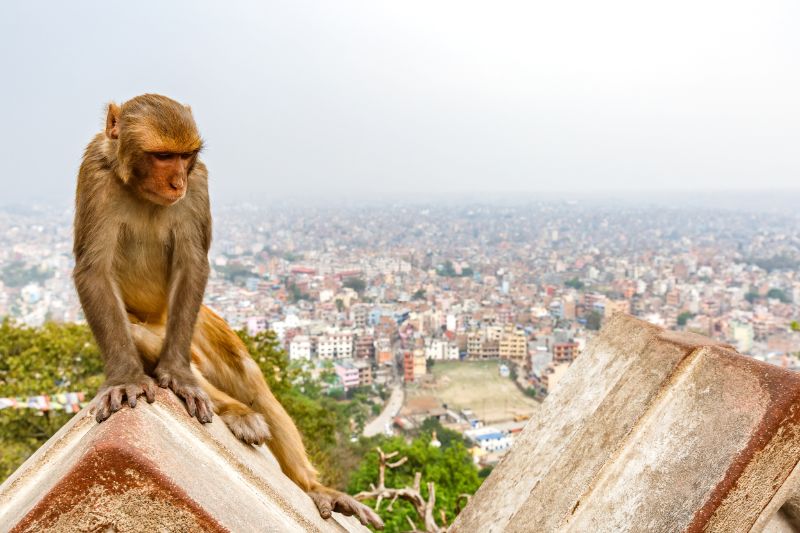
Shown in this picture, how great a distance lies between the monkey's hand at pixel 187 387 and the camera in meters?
2.42

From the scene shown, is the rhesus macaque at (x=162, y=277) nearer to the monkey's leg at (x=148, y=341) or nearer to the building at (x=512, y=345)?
the monkey's leg at (x=148, y=341)

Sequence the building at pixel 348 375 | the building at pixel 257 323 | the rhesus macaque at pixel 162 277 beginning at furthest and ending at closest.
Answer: the building at pixel 348 375
the building at pixel 257 323
the rhesus macaque at pixel 162 277

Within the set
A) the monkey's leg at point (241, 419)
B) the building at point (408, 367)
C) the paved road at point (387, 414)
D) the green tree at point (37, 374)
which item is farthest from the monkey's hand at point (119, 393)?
the building at point (408, 367)

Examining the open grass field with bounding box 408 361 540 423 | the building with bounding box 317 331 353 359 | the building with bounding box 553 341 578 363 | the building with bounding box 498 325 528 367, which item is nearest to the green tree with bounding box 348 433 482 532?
the open grass field with bounding box 408 361 540 423

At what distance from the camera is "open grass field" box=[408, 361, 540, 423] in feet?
143


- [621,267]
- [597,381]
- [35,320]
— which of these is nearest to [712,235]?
[621,267]

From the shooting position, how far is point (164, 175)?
2830 mm

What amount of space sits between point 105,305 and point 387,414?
40188 mm

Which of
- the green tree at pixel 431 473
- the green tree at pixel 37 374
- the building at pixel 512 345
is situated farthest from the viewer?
the building at pixel 512 345

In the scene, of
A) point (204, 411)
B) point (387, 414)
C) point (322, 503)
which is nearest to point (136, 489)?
point (204, 411)

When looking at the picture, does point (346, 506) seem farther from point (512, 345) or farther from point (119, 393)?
point (512, 345)

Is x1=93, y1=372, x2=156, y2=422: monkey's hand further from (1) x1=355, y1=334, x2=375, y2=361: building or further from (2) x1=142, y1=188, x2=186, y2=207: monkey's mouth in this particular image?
(1) x1=355, y1=334, x2=375, y2=361: building

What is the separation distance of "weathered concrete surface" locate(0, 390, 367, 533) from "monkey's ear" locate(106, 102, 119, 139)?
Result: 4.64 ft

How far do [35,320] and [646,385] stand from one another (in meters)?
46.5
